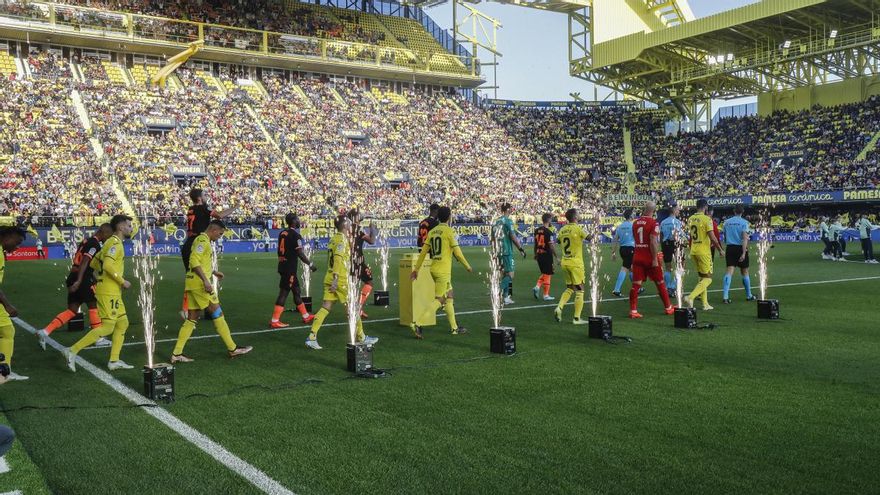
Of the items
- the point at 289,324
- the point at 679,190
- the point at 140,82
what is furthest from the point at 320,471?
the point at 679,190

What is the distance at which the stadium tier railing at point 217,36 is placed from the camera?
47.2 metres

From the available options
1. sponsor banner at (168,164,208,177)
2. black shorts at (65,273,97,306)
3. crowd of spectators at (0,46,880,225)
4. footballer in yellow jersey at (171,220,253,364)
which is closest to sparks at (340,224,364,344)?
footballer in yellow jersey at (171,220,253,364)

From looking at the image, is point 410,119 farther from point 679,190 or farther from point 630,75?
point 679,190

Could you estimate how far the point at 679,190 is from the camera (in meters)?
55.7

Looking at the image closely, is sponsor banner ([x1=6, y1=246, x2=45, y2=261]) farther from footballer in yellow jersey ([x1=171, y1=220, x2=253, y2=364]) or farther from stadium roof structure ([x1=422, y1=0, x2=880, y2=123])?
stadium roof structure ([x1=422, y1=0, x2=880, y2=123])

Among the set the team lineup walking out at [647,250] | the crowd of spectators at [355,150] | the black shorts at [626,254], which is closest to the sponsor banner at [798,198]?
the crowd of spectators at [355,150]

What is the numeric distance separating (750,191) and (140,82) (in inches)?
1679

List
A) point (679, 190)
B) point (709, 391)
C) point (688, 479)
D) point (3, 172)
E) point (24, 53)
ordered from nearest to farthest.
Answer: point (688, 479), point (709, 391), point (3, 172), point (24, 53), point (679, 190)

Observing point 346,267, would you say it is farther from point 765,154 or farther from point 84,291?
point 765,154

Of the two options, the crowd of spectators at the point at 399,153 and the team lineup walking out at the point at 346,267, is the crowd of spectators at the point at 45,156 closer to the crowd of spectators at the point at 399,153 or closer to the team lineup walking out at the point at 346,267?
the crowd of spectators at the point at 399,153

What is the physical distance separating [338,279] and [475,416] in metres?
4.34

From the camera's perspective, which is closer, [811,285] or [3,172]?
[811,285]

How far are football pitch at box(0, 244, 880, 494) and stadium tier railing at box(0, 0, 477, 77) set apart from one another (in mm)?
43656

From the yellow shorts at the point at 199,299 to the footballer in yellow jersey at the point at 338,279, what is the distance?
1499 millimetres
